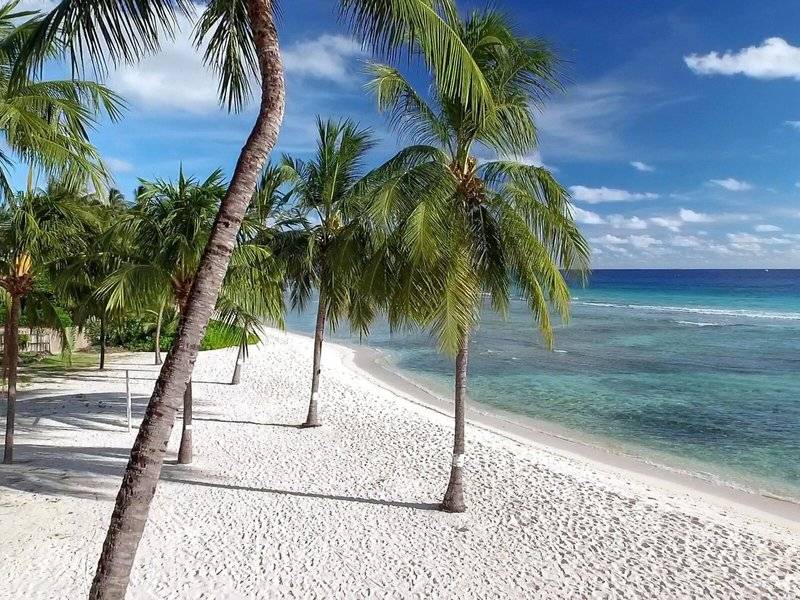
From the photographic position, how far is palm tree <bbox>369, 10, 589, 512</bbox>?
261 inches

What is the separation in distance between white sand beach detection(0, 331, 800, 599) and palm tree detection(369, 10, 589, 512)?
2.42 metres

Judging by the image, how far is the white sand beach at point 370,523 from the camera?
5734 mm

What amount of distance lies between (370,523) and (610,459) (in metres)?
6.83

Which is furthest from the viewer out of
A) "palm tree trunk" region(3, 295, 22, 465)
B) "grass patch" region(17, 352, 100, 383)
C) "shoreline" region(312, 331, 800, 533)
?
"grass patch" region(17, 352, 100, 383)

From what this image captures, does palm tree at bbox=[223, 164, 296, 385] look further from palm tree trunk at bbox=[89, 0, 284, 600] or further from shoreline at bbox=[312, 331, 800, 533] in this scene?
shoreline at bbox=[312, 331, 800, 533]

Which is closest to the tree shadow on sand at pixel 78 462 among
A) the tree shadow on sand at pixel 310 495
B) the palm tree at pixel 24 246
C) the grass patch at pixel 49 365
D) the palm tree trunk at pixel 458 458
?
the tree shadow on sand at pixel 310 495

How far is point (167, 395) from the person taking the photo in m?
3.23

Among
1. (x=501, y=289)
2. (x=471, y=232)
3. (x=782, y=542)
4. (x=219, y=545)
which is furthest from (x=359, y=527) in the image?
(x=782, y=542)

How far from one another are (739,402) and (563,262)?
14242 millimetres

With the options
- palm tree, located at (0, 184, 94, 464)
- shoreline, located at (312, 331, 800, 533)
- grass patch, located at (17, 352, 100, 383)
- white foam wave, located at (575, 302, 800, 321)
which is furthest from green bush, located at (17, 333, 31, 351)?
white foam wave, located at (575, 302, 800, 321)

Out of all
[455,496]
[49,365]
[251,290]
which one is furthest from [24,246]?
[49,365]

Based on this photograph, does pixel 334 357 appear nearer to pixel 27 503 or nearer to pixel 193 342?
pixel 27 503

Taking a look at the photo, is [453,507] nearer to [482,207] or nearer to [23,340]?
[482,207]

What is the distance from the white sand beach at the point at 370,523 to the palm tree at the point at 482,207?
7.94ft
